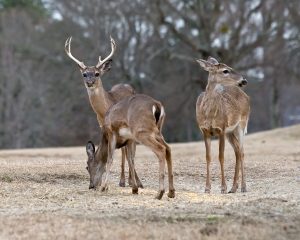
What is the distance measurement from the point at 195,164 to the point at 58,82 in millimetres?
27527

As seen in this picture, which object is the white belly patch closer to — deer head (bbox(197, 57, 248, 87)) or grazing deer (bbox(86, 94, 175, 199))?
grazing deer (bbox(86, 94, 175, 199))

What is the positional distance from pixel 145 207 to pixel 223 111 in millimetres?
3289

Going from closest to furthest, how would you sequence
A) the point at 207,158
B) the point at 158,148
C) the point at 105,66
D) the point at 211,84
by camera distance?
the point at 158,148, the point at 207,158, the point at 211,84, the point at 105,66

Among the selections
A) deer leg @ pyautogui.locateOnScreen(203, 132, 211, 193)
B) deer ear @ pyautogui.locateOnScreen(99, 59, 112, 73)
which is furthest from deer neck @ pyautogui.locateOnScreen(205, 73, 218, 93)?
deer ear @ pyautogui.locateOnScreen(99, 59, 112, 73)

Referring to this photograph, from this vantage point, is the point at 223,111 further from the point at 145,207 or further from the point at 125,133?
the point at 145,207

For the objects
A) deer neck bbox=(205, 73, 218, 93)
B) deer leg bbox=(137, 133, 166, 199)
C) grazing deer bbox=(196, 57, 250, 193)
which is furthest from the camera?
deer neck bbox=(205, 73, 218, 93)

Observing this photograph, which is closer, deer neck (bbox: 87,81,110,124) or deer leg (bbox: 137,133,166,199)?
deer leg (bbox: 137,133,166,199)

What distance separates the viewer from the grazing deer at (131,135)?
10359mm

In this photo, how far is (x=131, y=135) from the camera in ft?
35.3

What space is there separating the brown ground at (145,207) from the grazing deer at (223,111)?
1.88 feet

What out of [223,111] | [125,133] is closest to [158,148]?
[125,133]

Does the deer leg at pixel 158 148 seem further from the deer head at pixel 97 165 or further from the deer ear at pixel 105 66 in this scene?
the deer ear at pixel 105 66

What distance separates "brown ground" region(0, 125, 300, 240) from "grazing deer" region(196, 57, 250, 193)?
1.88ft

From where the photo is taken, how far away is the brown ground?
24.7ft
